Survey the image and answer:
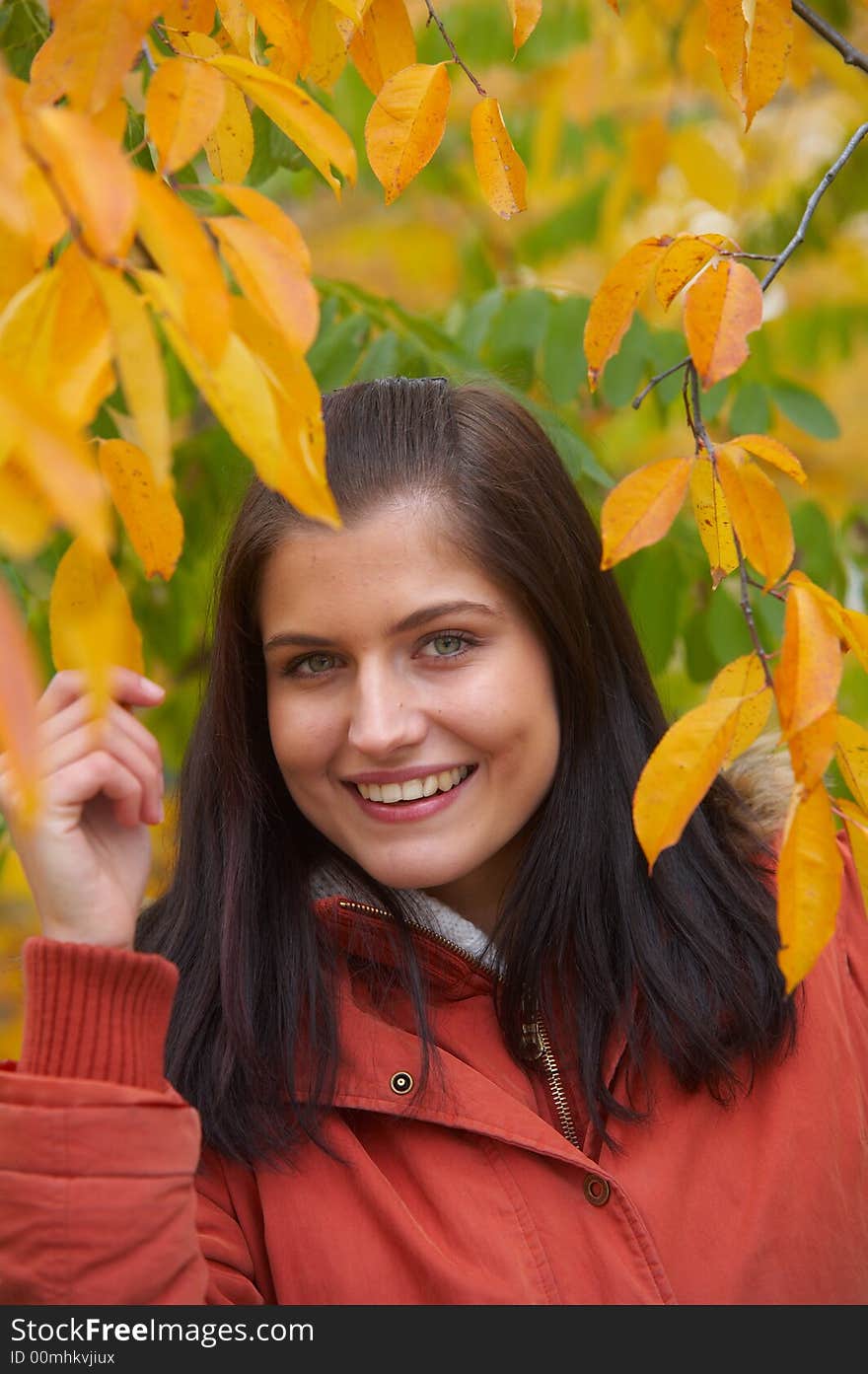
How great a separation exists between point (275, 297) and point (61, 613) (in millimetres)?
411

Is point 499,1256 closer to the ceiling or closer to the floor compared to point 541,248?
closer to the floor

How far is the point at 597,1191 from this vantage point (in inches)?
72.1

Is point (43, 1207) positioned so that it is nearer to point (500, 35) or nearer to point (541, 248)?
point (500, 35)

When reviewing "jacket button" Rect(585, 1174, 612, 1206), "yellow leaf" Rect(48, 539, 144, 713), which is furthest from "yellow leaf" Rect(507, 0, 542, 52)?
"jacket button" Rect(585, 1174, 612, 1206)

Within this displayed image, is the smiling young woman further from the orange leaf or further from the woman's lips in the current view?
the orange leaf

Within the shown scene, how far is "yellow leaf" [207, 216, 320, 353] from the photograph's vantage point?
895 millimetres

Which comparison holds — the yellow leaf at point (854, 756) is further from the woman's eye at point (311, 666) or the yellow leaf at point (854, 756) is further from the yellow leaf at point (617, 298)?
the woman's eye at point (311, 666)

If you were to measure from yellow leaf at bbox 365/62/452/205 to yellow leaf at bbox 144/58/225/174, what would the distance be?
355 millimetres

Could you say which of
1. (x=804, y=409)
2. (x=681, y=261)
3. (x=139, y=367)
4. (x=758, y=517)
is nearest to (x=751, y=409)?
(x=804, y=409)

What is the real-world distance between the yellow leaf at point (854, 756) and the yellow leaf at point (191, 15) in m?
0.90

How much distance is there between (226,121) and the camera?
1420mm

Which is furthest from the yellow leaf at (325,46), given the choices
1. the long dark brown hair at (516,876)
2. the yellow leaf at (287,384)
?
the yellow leaf at (287,384)
